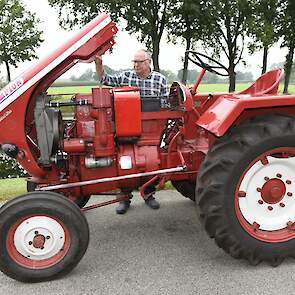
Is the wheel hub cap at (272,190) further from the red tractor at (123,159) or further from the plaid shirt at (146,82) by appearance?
the plaid shirt at (146,82)

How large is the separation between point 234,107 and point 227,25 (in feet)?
60.9

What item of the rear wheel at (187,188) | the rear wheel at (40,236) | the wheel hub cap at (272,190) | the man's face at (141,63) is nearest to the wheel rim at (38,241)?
the rear wheel at (40,236)

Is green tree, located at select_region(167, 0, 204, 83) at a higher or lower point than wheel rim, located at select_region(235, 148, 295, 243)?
higher

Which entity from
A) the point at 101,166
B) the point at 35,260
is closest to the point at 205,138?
the point at 101,166

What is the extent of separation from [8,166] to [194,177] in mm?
4175

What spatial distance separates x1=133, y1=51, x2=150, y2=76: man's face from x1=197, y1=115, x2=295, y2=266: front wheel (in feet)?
4.90

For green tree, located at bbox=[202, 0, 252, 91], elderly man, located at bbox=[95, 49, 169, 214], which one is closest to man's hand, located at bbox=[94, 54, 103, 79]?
elderly man, located at bbox=[95, 49, 169, 214]

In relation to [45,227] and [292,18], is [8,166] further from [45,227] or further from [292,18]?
[292,18]

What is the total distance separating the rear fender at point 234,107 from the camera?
2.72 metres

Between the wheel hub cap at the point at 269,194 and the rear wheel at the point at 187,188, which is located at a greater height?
the wheel hub cap at the point at 269,194

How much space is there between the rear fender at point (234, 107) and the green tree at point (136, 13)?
16.1 meters

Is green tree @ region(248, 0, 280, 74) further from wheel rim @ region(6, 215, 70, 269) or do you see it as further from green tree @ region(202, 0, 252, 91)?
wheel rim @ region(6, 215, 70, 269)

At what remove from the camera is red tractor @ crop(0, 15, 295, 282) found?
2.77 meters

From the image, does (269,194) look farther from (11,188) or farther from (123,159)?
(11,188)
